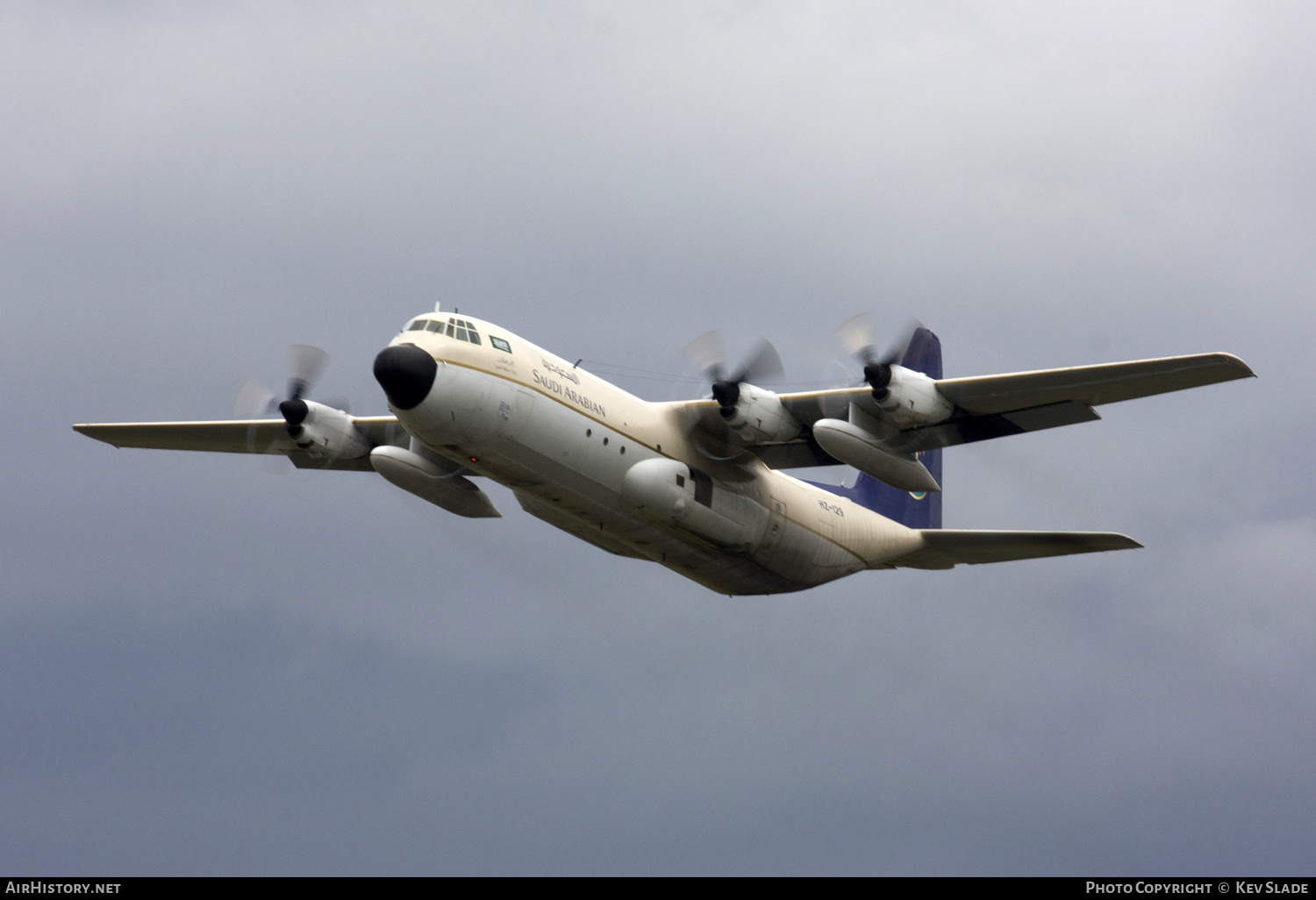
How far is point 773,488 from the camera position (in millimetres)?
28391

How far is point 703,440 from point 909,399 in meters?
4.40

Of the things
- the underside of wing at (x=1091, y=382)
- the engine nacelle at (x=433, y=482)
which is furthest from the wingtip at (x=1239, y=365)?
the engine nacelle at (x=433, y=482)

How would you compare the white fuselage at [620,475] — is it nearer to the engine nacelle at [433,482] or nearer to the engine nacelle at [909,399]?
the engine nacelle at [433,482]

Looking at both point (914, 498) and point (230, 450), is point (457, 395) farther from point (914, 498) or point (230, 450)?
point (914, 498)

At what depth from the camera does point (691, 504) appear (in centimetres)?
2630

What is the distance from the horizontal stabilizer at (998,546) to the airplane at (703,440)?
5 cm

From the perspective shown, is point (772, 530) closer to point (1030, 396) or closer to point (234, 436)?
point (1030, 396)

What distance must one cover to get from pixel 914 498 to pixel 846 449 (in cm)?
879

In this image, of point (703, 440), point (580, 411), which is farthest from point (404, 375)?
point (703, 440)

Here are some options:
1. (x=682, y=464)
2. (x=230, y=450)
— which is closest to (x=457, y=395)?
(x=682, y=464)

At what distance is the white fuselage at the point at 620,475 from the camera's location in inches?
955

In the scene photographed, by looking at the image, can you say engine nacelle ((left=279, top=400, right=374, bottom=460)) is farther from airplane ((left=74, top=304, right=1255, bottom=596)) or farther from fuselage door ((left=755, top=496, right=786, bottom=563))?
fuselage door ((left=755, top=496, right=786, bottom=563))

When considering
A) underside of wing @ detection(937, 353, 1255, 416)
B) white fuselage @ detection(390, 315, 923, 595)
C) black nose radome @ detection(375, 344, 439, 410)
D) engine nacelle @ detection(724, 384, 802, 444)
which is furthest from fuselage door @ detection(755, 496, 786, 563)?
black nose radome @ detection(375, 344, 439, 410)

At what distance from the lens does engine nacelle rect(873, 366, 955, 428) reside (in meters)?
24.7
